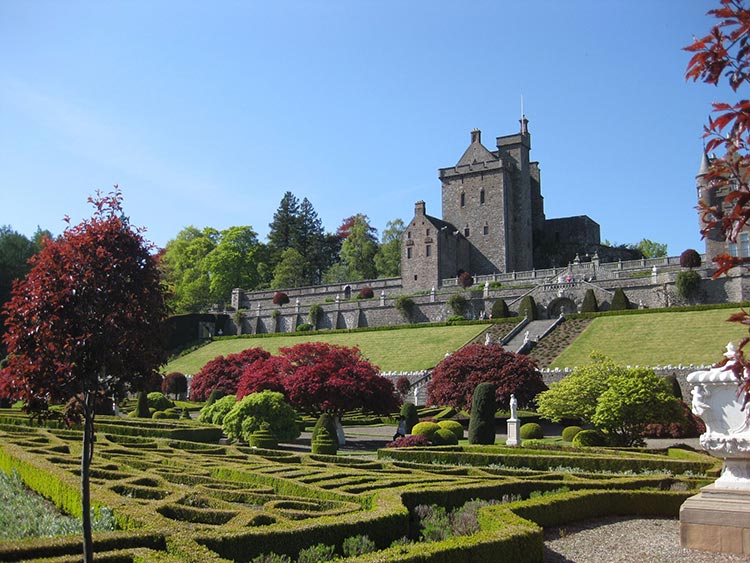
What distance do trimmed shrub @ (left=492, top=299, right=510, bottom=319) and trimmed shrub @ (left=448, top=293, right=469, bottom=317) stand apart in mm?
3348

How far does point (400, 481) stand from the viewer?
1241cm

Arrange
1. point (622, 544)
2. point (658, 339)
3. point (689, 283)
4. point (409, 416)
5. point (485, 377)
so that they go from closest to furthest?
point (622, 544) → point (409, 416) → point (485, 377) → point (658, 339) → point (689, 283)

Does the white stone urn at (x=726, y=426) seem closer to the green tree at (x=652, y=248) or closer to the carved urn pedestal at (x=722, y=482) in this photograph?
the carved urn pedestal at (x=722, y=482)

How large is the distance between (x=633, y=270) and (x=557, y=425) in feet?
86.1

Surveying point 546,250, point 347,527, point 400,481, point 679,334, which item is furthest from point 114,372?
point 546,250

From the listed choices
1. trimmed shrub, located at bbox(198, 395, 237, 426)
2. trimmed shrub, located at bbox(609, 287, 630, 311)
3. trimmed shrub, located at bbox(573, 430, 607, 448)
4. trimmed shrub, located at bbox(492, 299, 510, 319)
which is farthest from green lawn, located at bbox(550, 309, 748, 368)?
trimmed shrub, located at bbox(198, 395, 237, 426)

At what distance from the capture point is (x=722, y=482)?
930cm

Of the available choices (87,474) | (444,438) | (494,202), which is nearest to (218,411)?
(444,438)

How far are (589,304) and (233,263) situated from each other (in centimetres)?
4624

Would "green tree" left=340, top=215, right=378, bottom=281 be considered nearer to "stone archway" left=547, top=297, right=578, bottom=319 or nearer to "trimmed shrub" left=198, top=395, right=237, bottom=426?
"stone archway" left=547, top=297, right=578, bottom=319

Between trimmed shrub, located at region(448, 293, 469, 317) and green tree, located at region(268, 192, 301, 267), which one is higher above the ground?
green tree, located at region(268, 192, 301, 267)

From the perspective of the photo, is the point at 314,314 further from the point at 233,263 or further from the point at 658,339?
the point at 658,339

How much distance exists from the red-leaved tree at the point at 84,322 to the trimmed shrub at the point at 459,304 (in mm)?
52110

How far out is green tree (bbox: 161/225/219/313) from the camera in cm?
8506
